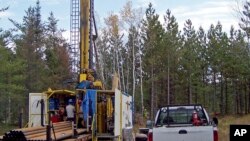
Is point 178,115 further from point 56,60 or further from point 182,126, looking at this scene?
point 56,60

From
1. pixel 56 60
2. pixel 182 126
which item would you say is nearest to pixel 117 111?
pixel 182 126

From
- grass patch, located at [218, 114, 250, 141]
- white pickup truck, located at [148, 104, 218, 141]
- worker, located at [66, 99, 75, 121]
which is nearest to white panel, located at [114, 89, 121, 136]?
worker, located at [66, 99, 75, 121]

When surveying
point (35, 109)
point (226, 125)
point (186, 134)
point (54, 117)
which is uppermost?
point (35, 109)

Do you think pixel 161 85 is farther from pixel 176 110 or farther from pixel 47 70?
pixel 176 110

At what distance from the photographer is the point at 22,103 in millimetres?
54156

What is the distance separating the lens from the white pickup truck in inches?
476

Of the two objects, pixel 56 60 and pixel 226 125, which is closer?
pixel 226 125

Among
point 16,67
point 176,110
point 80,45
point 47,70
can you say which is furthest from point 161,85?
point 176,110

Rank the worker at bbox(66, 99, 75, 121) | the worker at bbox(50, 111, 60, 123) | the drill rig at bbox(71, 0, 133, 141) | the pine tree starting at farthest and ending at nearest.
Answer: the pine tree → the worker at bbox(50, 111, 60, 123) → the worker at bbox(66, 99, 75, 121) → the drill rig at bbox(71, 0, 133, 141)

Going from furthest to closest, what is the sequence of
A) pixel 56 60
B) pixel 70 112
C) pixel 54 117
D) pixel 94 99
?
pixel 56 60 → pixel 54 117 → pixel 70 112 → pixel 94 99

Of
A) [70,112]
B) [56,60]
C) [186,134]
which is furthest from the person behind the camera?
[56,60]

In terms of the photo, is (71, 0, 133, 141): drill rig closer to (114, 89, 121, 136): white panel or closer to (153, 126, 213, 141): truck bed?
(114, 89, 121, 136): white panel

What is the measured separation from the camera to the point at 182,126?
1252 cm

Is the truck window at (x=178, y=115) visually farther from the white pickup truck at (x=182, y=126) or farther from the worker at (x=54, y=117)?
the worker at (x=54, y=117)
